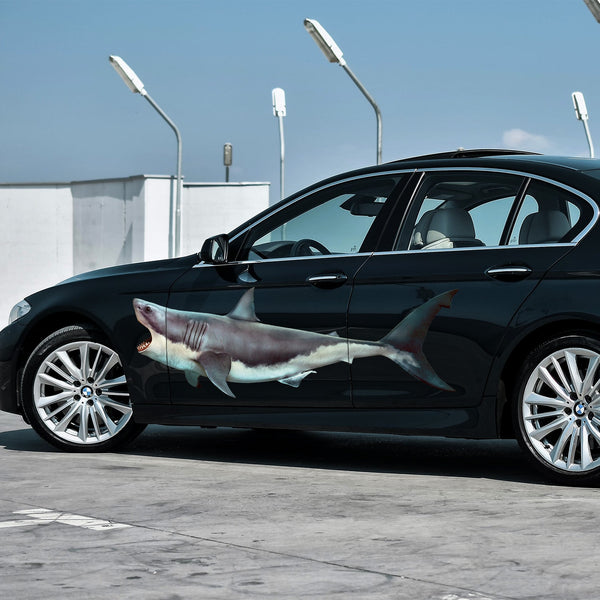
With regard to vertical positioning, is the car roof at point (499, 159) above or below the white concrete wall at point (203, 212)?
below

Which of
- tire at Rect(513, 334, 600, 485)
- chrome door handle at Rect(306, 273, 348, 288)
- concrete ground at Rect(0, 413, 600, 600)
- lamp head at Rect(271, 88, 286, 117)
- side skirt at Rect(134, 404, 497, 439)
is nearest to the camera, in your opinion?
concrete ground at Rect(0, 413, 600, 600)

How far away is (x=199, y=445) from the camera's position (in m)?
8.15

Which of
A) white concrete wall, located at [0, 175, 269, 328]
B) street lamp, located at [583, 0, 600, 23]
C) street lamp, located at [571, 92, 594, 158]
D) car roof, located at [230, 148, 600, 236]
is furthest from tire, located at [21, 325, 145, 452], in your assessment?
street lamp, located at [571, 92, 594, 158]

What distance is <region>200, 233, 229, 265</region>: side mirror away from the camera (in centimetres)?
717

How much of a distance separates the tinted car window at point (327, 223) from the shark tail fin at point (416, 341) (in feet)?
1.77

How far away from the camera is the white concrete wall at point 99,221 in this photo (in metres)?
31.1

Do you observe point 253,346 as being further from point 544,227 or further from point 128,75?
point 128,75

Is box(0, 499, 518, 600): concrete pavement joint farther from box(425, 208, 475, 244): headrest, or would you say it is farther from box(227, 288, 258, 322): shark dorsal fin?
box(425, 208, 475, 244): headrest

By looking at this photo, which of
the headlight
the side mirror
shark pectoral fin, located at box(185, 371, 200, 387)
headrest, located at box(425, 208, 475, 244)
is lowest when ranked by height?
shark pectoral fin, located at box(185, 371, 200, 387)

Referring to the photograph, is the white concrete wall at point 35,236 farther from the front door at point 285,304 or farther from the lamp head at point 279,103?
the front door at point 285,304

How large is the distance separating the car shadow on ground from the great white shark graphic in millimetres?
573

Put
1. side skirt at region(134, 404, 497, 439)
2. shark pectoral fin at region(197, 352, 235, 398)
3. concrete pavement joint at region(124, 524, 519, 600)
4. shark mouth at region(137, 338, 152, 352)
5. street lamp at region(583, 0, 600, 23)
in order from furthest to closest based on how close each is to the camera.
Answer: street lamp at region(583, 0, 600, 23), shark mouth at region(137, 338, 152, 352), shark pectoral fin at region(197, 352, 235, 398), side skirt at region(134, 404, 497, 439), concrete pavement joint at region(124, 524, 519, 600)

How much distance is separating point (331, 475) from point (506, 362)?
3.59 feet

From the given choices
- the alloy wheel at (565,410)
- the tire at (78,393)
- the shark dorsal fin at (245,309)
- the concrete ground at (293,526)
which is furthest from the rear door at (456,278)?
the tire at (78,393)
